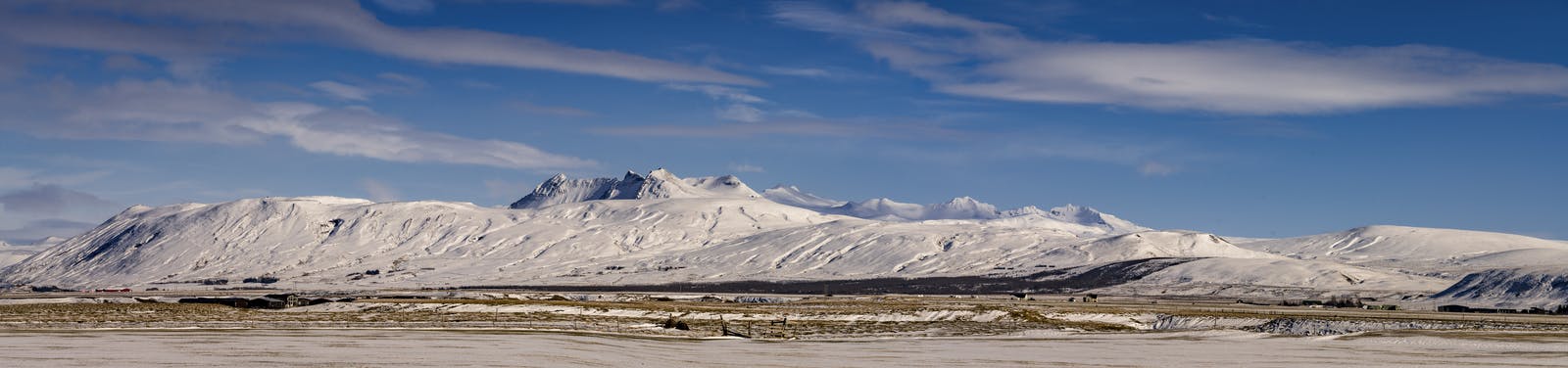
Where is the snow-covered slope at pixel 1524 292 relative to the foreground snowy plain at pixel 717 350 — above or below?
above

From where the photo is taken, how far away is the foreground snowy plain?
64062mm

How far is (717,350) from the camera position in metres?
75.0

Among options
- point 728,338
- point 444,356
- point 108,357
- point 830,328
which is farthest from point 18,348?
point 830,328

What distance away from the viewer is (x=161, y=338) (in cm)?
7525

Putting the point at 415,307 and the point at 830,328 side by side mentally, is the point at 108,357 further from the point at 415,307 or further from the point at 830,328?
the point at 415,307

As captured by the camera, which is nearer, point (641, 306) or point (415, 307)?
point (415, 307)

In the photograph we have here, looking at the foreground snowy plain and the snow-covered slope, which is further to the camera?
the snow-covered slope

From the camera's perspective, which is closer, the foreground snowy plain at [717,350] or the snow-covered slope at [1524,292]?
the foreground snowy plain at [717,350]

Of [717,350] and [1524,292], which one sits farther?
[1524,292]

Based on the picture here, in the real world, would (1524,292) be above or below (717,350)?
above

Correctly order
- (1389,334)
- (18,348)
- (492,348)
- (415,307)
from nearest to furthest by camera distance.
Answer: (18,348), (492,348), (1389,334), (415,307)

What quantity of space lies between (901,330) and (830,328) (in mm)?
4745

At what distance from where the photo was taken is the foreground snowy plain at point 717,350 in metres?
64.1

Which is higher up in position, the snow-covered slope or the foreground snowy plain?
the snow-covered slope
